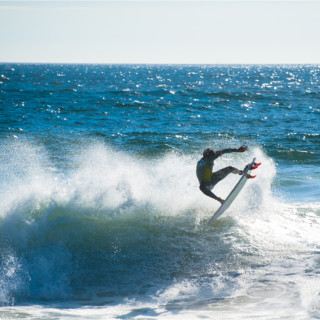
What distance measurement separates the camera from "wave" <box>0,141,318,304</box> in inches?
291

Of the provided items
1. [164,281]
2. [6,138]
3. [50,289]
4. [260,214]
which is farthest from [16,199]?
[6,138]

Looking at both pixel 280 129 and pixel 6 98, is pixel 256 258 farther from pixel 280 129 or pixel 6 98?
pixel 6 98

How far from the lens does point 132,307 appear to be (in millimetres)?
6684

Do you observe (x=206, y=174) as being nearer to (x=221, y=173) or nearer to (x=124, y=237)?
(x=221, y=173)

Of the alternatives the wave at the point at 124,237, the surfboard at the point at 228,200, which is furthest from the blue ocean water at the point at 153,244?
the surfboard at the point at 228,200

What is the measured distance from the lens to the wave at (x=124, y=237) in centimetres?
738

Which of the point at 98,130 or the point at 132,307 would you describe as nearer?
the point at 132,307

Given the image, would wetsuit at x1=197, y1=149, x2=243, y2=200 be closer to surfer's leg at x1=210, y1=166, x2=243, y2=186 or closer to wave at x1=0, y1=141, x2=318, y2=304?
surfer's leg at x1=210, y1=166, x2=243, y2=186

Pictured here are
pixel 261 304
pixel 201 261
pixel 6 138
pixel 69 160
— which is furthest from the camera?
pixel 6 138

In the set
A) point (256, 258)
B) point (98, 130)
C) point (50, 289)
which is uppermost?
point (98, 130)

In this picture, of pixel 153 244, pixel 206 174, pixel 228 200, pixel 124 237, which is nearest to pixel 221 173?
pixel 206 174

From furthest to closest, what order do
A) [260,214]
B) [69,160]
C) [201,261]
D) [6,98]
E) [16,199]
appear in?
[6,98] → [69,160] → [260,214] → [16,199] → [201,261]

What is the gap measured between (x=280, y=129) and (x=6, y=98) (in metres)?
27.5

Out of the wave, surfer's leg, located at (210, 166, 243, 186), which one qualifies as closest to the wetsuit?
surfer's leg, located at (210, 166, 243, 186)
